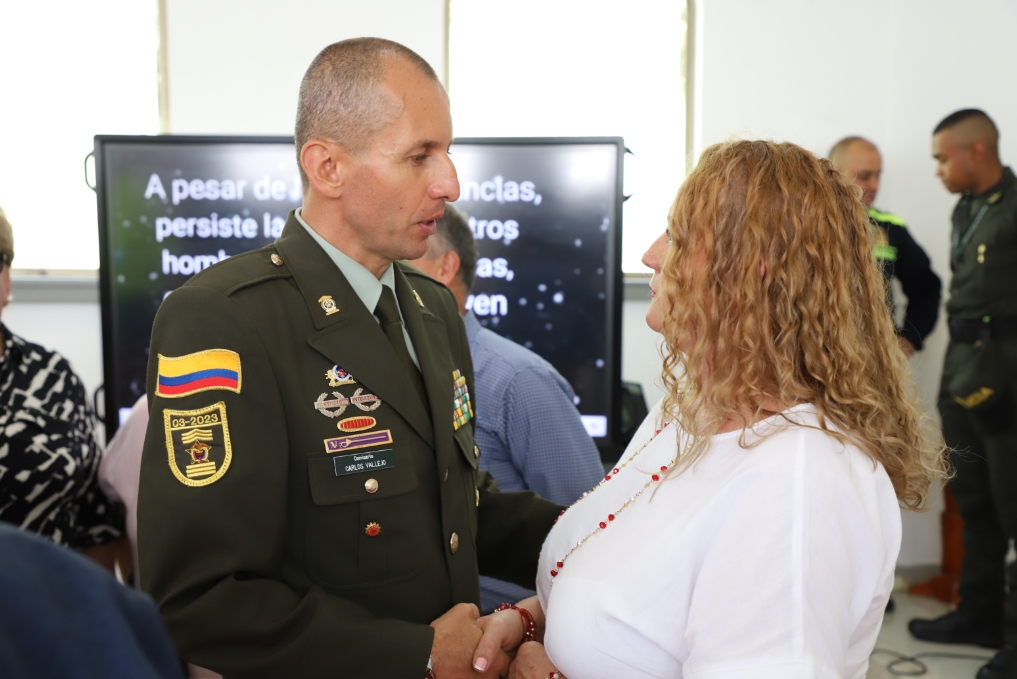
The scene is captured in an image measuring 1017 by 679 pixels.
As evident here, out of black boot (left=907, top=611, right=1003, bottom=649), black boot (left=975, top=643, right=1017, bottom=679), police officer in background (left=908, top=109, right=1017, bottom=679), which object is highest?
police officer in background (left=908, top=109, right=1017, bottom=679)

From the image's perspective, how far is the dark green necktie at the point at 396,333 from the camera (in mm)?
1407

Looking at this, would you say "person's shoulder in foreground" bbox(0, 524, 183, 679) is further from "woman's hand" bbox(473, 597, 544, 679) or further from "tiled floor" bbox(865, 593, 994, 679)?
"tiled floor" bbox(865, 593, 994, 679)

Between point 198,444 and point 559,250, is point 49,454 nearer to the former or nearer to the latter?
point 198,444

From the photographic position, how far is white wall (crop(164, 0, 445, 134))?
4.00 metres

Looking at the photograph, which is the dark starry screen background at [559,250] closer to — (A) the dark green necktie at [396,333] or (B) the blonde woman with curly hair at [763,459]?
(A) the dark green necktie at [396,333]

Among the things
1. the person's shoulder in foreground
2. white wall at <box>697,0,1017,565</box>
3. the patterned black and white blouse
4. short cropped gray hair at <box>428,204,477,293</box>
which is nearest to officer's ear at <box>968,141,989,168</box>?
white wall at <box>697,0,1017,565</box>

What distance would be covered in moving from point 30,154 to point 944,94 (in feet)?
14.1

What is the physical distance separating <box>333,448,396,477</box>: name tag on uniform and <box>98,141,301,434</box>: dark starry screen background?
1.69 meters

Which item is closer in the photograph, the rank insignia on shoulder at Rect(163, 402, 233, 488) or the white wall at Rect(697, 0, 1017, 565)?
the rank insignia on shoulder at Rect(163, 402, 233, 488)

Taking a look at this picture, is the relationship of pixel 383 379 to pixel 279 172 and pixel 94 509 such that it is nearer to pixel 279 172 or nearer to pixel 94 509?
pixel 94 509

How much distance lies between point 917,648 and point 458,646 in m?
3.11

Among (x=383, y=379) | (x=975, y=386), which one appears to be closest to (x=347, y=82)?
(x=383, y=379)

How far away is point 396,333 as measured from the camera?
142cm

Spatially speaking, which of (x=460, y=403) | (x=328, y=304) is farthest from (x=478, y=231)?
(x=328, y=304)
